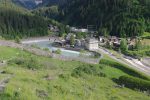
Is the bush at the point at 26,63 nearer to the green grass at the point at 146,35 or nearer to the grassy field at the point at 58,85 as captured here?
the grassy field at the point at 58,85

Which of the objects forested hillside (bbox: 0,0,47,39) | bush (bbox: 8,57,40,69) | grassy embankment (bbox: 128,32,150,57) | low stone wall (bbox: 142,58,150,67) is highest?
forested hillside (bbox: 0,0,47,39)

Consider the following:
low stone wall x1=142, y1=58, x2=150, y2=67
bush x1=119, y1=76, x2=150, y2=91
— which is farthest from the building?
bush x1=119, y1=76, x2=150, y2=91

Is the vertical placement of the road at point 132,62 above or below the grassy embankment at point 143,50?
below

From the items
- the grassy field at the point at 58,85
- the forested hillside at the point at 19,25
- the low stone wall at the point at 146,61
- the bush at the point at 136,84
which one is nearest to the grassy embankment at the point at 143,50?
the low stone wall at the point at 146,61

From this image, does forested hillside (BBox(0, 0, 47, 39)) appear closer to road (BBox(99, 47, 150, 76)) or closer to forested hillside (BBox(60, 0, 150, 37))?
forested hillside (BBox(60, 0, 150, 37))

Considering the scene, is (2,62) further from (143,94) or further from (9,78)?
(143,94)

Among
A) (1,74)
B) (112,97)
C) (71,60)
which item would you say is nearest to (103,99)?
(112,97)

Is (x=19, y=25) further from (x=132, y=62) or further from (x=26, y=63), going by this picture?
(x=26, y=63)

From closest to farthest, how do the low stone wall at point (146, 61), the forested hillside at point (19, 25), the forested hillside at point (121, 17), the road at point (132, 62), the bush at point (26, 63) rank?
the bush at point (26, 63)
the road at point (132, 62)
the low stone wall at point (146, 61)
the forested hillside at point (19, 25)
the forested hillside at point (121, 17)
